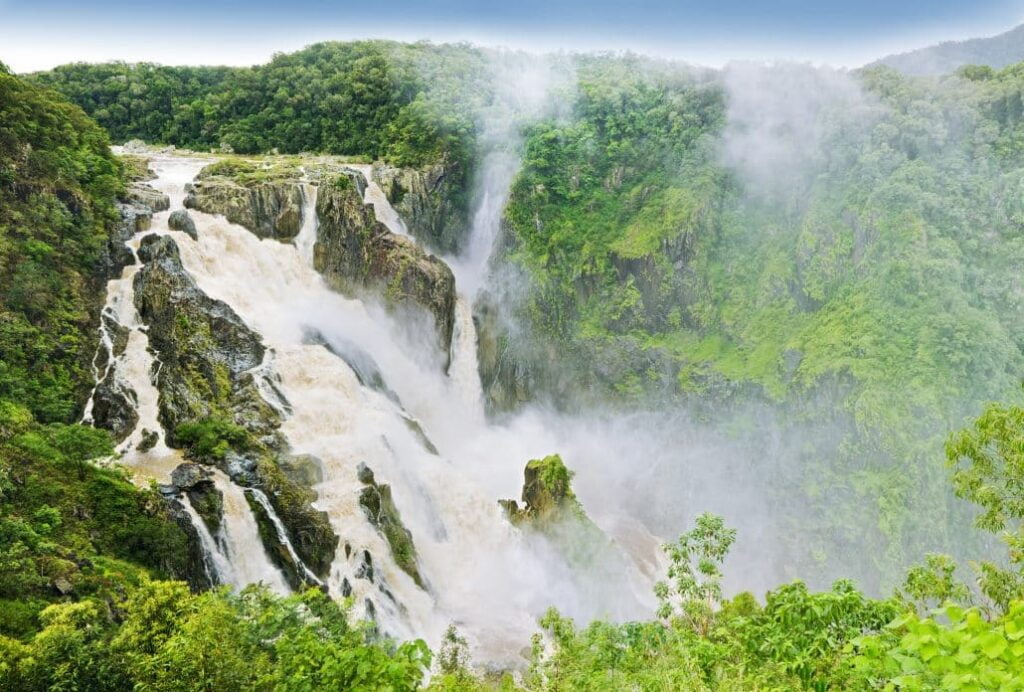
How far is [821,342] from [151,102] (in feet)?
141

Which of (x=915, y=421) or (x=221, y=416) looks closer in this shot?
(x=221, y=416)

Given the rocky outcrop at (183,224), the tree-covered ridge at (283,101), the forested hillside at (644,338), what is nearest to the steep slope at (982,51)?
the forested hillside at (644,338)

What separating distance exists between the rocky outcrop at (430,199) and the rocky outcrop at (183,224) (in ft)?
36.5

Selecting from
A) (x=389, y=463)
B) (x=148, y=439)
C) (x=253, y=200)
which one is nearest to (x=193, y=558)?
(x=148, y=439)

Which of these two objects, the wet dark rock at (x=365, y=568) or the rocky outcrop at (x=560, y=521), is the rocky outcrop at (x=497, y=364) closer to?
the rocky outcrop at (x=560, y=521)

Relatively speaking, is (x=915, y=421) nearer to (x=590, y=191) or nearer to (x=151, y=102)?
(x=590, y=191)

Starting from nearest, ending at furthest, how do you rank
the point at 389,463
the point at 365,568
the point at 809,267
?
the point at 365,568 < the point at 389,463 < the point at 809,267

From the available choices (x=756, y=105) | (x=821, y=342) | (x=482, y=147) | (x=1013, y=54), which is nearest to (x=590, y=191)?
(x=482, y=147)

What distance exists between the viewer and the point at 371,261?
28078 millimetres

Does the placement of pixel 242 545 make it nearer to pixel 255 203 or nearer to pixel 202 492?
pixel 202 492

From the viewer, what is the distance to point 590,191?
3681 centimetres

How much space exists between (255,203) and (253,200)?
149mm

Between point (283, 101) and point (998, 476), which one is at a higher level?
point (283, 101)

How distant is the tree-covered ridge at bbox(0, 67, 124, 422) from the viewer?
17953 millimetres
